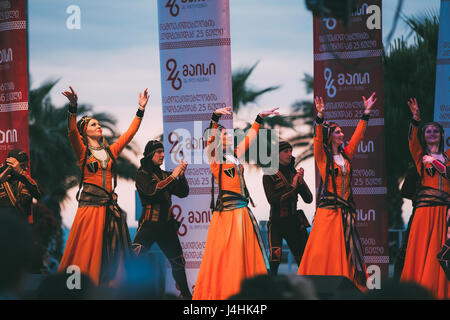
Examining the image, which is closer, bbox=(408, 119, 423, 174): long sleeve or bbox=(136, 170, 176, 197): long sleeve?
bbox=(408, 119, 423, 174): long sleeve

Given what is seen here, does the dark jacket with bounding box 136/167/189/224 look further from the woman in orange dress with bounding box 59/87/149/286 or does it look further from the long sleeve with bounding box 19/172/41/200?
the long sleeve with bounding box 19/172/41/200

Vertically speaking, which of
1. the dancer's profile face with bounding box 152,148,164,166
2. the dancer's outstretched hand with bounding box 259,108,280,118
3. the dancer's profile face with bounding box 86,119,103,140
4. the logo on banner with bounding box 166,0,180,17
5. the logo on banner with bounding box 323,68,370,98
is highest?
the logo on banner with bounding box 166,0,180,17

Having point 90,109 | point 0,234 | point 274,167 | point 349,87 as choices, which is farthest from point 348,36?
point 90,109

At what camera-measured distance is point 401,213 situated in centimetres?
1620

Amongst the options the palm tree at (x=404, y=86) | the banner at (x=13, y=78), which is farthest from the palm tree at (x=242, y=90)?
the banner at (x=13, y=78)

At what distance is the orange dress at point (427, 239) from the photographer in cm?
740

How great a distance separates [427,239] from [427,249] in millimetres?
99

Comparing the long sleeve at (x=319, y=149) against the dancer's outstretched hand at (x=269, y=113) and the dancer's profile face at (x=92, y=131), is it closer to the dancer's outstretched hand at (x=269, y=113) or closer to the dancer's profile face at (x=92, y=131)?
the dancer's outstretched hand at (x=269, y=113)

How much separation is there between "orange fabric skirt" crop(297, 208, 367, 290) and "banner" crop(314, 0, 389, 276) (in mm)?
520

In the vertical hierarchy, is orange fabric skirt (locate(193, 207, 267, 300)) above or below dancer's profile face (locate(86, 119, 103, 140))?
below

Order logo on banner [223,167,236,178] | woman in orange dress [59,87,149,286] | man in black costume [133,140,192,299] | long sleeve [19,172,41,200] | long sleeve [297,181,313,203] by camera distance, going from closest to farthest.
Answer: logo on banner [223,167,236,178] → woman in orange dress [59,87,149,286] → man in black costume [133,140,192,299] → long sleeve [19,172,41,200] → long sleeve [297,181,313,203]

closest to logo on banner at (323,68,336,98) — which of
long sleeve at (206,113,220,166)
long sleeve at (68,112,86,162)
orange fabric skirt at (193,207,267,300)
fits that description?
long sleeve at (206,113,220,166)

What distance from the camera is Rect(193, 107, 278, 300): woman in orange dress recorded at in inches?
282

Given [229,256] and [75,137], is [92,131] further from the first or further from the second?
[229,256]
